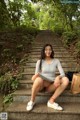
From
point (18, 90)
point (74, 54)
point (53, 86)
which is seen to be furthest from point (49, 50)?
point (74, 54)

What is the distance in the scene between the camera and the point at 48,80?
4797 mm

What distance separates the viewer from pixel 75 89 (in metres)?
5.12

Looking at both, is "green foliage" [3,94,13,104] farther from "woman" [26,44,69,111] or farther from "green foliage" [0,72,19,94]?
"woman" [26,44,69,111]

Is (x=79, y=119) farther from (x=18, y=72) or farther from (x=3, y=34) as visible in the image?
(x=3, y=34)

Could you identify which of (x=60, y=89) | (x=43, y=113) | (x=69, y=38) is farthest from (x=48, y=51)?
(x=69, y=38)

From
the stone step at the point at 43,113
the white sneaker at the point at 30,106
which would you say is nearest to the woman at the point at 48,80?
the white sneaker at the point at 30,106

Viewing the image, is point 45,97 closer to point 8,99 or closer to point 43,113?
Answer: point 43,113

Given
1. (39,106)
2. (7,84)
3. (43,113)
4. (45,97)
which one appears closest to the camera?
(43,113)

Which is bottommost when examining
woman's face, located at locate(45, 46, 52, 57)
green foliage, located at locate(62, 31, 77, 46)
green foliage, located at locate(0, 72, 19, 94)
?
green foliage, located at locate(0, 72, 19, 94)

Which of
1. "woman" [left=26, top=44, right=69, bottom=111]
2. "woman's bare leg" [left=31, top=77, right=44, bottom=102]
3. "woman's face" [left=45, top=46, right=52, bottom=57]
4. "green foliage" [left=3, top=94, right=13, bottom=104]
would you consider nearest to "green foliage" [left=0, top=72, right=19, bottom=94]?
"green foliage" [left=3, top=94, right=13, bottom=104]

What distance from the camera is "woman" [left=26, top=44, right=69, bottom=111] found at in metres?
4.65

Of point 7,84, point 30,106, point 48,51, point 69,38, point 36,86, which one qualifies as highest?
point 69,38

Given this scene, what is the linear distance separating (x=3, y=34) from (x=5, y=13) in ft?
9.14

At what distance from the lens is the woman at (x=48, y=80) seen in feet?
15.3
